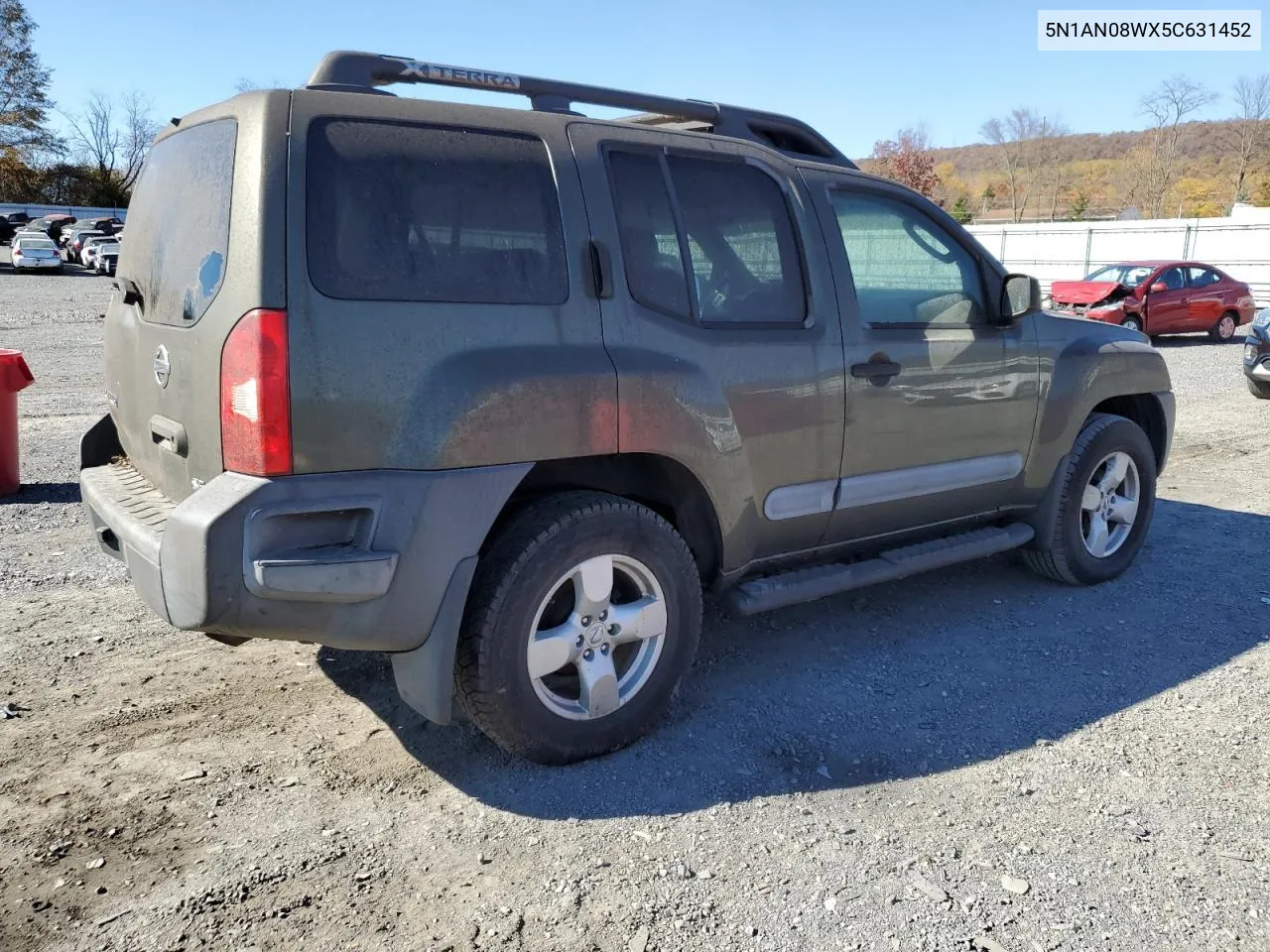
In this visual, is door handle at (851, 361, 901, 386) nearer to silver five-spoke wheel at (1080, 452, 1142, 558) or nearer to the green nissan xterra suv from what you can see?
the green nissan xterra suv

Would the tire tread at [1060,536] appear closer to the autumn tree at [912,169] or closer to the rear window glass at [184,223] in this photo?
the rear window glass at [184,223]

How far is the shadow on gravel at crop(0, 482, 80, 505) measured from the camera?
6.43m

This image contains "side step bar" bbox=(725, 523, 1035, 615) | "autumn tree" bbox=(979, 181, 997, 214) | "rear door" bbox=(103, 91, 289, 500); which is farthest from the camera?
"autumn tree" bbox=(979, 181, 997, 214)

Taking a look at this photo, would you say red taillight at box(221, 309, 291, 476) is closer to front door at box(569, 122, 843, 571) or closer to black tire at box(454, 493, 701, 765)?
black tire at box(454, 493, 701, 765)

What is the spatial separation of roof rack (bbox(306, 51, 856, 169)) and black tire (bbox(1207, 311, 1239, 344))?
1786cm

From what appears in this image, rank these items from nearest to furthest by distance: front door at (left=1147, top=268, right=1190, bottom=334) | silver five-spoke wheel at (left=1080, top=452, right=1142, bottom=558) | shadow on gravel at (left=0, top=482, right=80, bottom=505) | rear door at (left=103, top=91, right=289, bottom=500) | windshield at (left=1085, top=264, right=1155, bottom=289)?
rear door at (left=103, top=91, right=289, bottom=500), silver five-spoke wheel at (left=1080, top=452, right=1142, bottom=558), shadow on gravel at (left=0, top=482, right=80, bottom=505), front door at (left=1147, top=268, right=1190, bottom=334), windshield at (left=1085, top=264, right=1155, bottom=289)

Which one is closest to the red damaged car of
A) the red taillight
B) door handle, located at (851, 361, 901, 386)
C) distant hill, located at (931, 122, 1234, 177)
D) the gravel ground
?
the gravel ground

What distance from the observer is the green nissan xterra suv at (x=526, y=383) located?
2.75 metres

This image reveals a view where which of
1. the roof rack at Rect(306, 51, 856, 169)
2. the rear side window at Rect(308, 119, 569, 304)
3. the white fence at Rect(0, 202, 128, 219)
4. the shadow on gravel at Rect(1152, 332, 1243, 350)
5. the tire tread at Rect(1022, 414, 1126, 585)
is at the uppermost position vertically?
the white fence at Rect(0, 202, 128, 219)

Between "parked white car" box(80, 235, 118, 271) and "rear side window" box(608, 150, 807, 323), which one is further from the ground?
"parked white car" box(80, 235, 118, 271)

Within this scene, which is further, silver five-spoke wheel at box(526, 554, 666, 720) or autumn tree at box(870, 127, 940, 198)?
autumn tree at box(870, 127, 940, 198)

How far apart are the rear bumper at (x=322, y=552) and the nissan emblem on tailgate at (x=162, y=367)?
486mm

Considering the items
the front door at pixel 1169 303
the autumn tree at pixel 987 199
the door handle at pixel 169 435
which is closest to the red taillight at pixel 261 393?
the door handle at pixel 169 435

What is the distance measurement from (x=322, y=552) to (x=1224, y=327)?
2071cm
